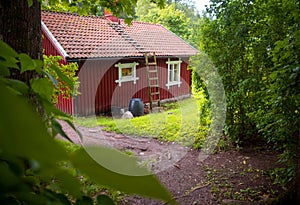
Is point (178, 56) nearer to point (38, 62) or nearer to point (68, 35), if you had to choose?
point (68, 35)

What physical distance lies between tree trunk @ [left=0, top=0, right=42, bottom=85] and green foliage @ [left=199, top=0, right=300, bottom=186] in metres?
2.07

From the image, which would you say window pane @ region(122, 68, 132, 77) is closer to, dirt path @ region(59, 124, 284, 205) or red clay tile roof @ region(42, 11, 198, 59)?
red clay tile roof @ region(42, 11, 198, 59)

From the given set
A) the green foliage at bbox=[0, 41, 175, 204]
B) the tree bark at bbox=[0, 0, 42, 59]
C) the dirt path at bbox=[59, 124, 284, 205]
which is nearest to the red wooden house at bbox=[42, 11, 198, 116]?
the dirt path at bbox=[59, 124, 284, 205]

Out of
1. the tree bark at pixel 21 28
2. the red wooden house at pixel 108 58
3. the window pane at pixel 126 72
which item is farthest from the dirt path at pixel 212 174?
the window pane at pixel 126 72

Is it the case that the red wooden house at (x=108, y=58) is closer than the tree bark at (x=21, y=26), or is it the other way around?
the tree bark at (x=21, y=26)

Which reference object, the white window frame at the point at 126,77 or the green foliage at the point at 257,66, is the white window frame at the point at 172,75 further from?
the green foliage at the point at 257,66

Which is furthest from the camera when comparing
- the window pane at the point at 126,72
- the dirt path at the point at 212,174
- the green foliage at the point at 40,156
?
the window pane at the point at 126,72

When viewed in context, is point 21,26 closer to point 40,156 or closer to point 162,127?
point 40,156

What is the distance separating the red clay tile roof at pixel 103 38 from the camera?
944 cm

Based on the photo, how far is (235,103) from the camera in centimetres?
479

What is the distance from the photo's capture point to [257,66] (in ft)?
14.2

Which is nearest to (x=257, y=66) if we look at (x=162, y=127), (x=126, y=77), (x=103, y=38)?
(x=162, y=127)

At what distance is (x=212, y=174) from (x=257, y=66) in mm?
1939

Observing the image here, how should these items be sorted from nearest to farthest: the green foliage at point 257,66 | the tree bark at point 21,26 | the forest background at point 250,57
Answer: the tree bark at point 21,26 → the forest background at point 250,57 → the green foliage at point 257,66
